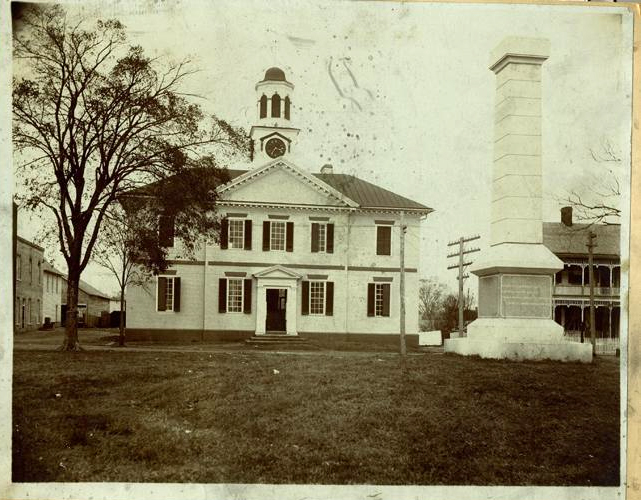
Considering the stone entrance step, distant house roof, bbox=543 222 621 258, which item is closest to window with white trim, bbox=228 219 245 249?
the stone entrance step

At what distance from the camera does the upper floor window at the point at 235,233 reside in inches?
254

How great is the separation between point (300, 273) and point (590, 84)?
11.2ft

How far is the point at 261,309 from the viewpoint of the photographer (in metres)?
6.45

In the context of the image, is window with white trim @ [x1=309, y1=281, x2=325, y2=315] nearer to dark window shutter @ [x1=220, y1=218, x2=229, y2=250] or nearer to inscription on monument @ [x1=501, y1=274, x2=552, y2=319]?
dark window shutter @ [x1=220, y1=218, x2=229, y2=250]

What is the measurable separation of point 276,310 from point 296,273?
16.9 inches

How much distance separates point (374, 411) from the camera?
607 cm

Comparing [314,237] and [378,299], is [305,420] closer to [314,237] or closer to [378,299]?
[378,299]

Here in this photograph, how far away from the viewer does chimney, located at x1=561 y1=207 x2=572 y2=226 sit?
6.54m

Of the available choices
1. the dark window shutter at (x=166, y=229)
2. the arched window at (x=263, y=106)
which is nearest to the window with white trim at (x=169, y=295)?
the dark window shutter at (x=166, y=229)

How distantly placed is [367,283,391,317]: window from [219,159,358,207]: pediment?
85cm

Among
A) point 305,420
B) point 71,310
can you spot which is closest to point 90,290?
point 71,310

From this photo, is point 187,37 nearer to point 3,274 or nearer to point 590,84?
point 3,274

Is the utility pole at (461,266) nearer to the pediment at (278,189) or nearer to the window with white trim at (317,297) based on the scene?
the pediment at (278,189)

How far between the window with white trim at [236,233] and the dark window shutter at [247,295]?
38cm
